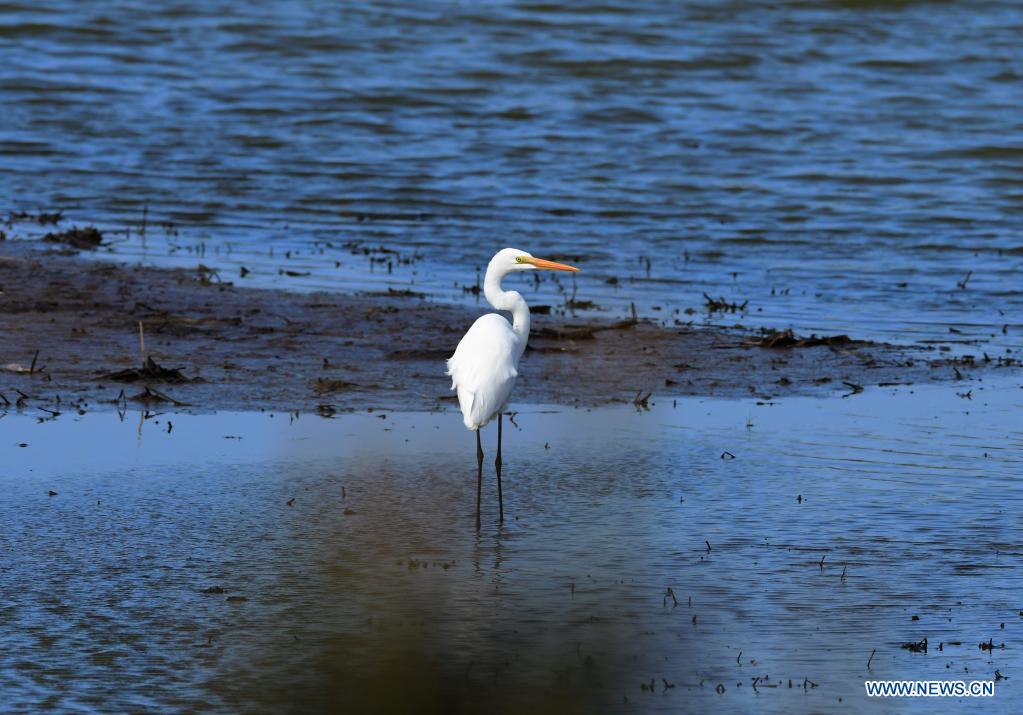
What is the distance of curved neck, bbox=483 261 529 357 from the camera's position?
7844mm

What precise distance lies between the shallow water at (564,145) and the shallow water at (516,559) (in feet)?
14.0

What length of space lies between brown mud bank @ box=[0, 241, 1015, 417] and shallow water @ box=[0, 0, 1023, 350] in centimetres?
114

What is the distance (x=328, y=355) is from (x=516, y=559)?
436 cm

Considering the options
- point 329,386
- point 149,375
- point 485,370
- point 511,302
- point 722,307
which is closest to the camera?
point 485,370

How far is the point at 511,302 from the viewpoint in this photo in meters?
7.93

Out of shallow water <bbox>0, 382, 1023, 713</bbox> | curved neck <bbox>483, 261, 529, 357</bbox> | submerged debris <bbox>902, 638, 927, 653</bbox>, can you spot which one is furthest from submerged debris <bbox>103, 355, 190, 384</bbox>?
submerged debris <bbox>902, 638, 927, 653</bbox>

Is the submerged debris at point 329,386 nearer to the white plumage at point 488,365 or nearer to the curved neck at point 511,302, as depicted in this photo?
the curved neck at point 511,302

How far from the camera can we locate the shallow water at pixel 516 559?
16.4 feet

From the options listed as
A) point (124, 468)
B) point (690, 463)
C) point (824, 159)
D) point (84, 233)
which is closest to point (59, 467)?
point (124, 468)

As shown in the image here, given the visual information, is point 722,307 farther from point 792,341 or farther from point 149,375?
point 149,375

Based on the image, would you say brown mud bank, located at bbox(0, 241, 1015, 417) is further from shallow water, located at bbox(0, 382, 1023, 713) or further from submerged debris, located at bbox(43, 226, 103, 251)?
submerged debris, located at bbox(43, 226, 103, 251)

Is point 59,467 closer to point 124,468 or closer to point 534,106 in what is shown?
point 124,468

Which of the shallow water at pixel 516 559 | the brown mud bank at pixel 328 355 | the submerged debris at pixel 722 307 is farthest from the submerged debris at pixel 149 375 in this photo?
the submerged debris at pixel 722 307

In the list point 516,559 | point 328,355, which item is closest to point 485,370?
point 516,559
